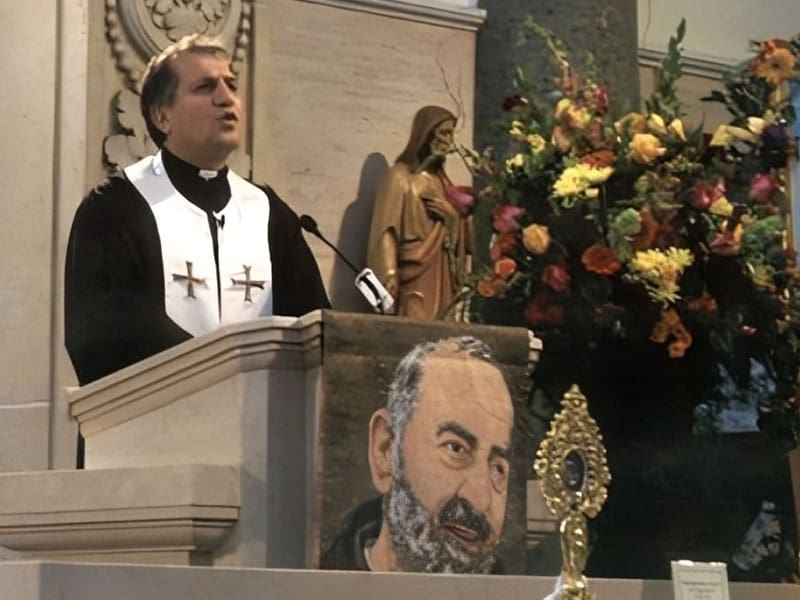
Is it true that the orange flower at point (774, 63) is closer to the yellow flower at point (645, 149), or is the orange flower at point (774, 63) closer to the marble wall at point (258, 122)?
the yellow flower at point (645, 149)

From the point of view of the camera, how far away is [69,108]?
21.0 feet

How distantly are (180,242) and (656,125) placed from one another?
1082 mm

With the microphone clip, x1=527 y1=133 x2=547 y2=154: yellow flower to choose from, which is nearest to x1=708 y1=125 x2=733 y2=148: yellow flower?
x1=527 y1=133 x2=547 y2=154: yellow flower

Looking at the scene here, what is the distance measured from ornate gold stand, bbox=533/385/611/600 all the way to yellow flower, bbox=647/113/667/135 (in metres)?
0.78

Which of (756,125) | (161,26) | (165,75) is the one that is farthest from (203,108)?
(161,26)

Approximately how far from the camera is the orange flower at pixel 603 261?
345cm

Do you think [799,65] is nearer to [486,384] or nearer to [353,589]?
[486,384]

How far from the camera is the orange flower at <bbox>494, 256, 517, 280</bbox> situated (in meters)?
3.52

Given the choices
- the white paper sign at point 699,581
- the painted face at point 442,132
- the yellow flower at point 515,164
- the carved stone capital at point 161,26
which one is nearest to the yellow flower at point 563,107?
the yellow flower at point 515,164

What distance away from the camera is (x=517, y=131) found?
3684mm

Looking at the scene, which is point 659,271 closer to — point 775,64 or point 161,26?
point 775,64

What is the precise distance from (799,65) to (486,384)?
1.33 meters

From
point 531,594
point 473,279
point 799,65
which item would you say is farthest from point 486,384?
point 799,65

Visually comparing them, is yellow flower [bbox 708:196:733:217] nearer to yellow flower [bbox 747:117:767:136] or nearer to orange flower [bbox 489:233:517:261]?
yellow flower [bbox 747:117:767:136]
